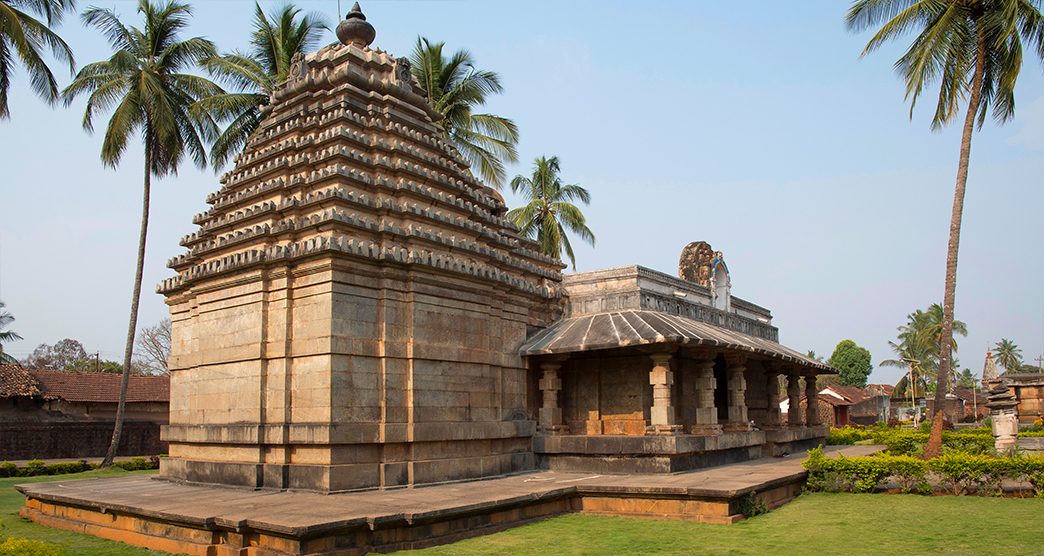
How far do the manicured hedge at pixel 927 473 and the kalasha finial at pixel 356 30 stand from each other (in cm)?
1286

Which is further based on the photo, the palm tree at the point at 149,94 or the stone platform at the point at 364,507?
the palm tree at the point at 149,94

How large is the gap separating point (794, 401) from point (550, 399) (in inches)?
428

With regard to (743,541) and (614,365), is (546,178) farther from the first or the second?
(743,541)

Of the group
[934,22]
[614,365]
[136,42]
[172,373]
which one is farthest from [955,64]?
[136,42]

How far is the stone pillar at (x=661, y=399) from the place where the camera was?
1566cm

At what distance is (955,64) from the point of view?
18.6 metres

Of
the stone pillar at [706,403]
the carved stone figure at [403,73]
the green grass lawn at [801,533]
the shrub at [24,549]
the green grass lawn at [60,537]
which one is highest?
the carved stone figure at [403,73]

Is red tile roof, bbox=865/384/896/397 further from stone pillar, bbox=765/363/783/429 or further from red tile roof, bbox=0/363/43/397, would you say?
red tile roof, bbox=0/363/43/397

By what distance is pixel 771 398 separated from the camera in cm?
2298

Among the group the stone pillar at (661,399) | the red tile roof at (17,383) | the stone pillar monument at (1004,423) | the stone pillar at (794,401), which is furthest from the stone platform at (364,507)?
the red tile roof at (17,383)

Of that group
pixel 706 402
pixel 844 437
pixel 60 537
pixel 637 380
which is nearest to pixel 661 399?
pixel 637 380

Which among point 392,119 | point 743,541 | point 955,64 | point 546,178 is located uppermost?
point 546,178

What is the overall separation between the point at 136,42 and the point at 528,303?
18614 millimetres

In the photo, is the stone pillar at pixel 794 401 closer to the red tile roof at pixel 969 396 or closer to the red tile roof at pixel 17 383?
the red tile roof at pixel 17 383
